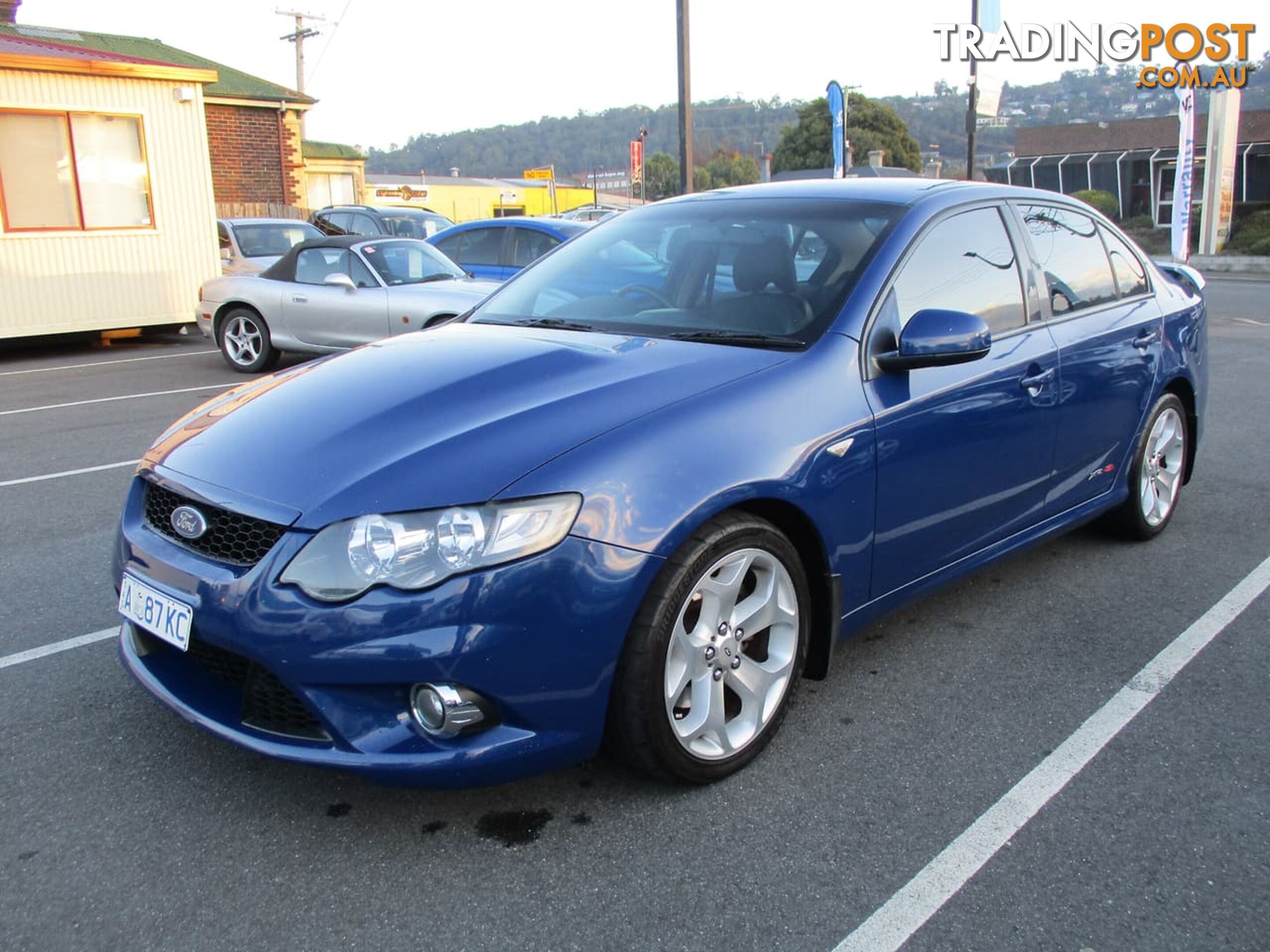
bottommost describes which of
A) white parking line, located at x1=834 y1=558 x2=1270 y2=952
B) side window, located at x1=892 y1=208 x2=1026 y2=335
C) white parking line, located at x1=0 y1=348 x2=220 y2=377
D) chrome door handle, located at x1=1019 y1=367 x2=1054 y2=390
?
white parking line, located at x1=834 y1=558 x2=1270 y2=952

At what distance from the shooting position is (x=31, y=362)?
1205 cm

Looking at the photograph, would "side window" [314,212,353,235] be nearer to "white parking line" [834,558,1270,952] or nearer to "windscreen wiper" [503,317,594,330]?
"windscreen wiper" [503,317,594,330]

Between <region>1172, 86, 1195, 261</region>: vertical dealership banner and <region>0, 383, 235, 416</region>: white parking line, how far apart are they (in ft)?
63.4

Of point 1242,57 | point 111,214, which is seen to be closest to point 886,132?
point 1242,57

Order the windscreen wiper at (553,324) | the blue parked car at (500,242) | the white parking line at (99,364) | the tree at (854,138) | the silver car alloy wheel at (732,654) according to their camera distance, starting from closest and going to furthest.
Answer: the silver car alloy wheel at (732,654) → the windscreen wiper at (553,324) → the white parking line at (99,364) → the blue parked car at (500,242) → the tree at (854,138)

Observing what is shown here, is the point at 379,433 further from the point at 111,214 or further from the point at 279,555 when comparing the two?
the point at 111,214

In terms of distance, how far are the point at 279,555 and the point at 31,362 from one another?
1139cm

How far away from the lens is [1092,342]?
4.10 m

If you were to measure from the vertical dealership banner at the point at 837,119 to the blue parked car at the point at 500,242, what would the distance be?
31.9ft

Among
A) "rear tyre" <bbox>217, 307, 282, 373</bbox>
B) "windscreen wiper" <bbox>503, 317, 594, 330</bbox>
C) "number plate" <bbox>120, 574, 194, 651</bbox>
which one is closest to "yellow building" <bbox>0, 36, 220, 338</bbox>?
"rear tyre" <bbox>217, 307, 282, 373</bbox>

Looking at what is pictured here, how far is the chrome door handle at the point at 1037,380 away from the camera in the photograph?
3.67m

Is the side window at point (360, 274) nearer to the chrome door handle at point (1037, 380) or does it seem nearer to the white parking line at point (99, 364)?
the white parking line at point (99, 364)

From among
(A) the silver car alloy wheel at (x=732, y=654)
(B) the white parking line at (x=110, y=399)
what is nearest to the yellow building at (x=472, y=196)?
(B) the white parking line at (x=110, y=399)

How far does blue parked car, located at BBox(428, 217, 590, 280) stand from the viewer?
11.9 metres
